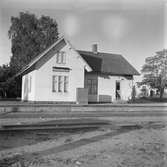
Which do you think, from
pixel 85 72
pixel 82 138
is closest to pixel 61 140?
pixel 82 138

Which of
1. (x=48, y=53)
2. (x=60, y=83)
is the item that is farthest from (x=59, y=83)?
(x=48, y=53)

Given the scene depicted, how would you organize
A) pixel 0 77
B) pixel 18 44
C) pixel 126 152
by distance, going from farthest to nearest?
pixel 18 44 → pixel 0 77 → pixel 126 152

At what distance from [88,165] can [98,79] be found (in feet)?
75.6

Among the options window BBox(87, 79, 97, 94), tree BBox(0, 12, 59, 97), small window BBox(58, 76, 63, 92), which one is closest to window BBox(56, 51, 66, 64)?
small window BBox(58, 76, 63, 92)

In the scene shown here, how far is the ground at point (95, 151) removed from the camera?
5.46 metres

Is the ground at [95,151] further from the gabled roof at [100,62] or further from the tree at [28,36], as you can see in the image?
the tree at [28,36]

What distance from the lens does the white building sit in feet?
79.5

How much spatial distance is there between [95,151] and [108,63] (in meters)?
24.3

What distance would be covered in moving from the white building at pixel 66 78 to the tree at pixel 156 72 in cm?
1219

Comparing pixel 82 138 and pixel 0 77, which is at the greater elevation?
pixel 0 77

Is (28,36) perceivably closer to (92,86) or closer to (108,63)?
(108,63)

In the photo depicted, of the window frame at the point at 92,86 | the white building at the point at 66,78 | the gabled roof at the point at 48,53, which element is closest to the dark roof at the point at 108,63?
the white building at the point at 66,78

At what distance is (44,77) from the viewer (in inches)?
954

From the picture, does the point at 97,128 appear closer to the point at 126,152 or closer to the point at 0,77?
the point at 126,152
